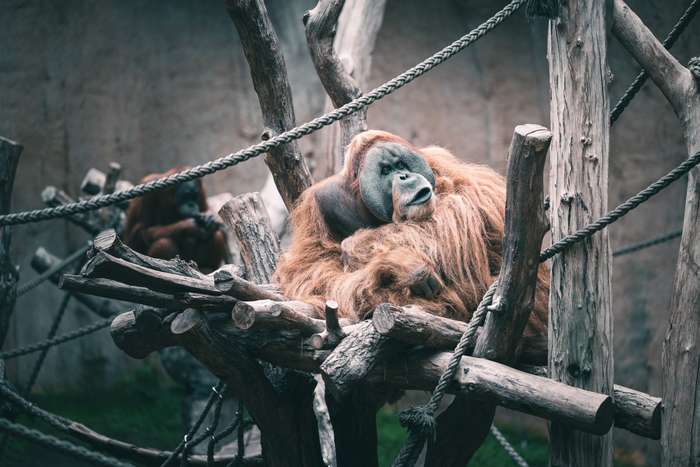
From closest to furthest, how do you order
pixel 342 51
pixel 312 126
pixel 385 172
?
pixel 312 126
pixel 385 172
pixel 342 51

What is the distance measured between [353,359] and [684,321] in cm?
122

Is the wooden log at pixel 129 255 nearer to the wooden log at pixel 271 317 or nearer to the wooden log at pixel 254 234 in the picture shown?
the wooden log at pixel 271 317

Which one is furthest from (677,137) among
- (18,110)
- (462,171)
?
(18,110)

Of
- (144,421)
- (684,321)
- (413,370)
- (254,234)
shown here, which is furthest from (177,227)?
(684,321)

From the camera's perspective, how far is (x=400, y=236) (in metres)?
3.37

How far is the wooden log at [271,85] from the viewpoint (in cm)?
362

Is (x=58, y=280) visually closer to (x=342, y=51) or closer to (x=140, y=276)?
(x=342, y=51)

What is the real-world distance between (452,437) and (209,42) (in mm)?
5642

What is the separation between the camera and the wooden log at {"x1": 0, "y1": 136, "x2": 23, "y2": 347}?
13.4 feet

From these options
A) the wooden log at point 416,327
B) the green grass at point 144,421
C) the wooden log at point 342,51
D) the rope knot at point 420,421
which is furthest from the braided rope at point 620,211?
the green grass at point 144,421

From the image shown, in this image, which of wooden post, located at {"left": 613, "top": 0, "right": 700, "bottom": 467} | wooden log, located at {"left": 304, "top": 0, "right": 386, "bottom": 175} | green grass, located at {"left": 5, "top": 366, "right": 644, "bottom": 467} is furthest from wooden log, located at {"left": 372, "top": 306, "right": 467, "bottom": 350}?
green grass, located at {"left": 5, "top": 366, "right": 644, "bottom": 467}

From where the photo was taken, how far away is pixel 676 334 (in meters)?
2.92

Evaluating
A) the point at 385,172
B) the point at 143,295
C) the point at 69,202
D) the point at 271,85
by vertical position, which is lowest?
the point at 143,295

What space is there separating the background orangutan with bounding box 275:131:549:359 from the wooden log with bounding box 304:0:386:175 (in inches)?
21.9
